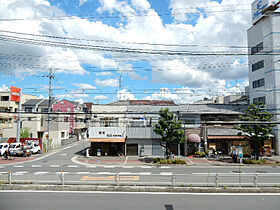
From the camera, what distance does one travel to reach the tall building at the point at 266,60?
28.7 m

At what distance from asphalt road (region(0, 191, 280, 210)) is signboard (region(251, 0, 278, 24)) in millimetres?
28457

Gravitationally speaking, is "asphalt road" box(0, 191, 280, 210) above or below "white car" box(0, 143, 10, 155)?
above

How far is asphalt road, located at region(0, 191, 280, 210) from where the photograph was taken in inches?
353

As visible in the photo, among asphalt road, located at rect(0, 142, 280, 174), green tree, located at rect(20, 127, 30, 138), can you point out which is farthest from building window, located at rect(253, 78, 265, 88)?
green tree, located at rect(20, 127, 30, 138)

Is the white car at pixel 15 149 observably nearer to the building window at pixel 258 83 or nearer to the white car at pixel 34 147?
the white car at pixel 34 147

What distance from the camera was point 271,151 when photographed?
95.3ft

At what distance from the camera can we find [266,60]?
30.0m

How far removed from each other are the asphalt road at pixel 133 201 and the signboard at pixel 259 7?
93.4ft

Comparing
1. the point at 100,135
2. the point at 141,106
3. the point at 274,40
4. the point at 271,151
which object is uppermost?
the point at 274,40

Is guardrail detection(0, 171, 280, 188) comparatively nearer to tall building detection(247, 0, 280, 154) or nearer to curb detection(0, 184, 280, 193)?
curb detection(0, 184, 280, 193)

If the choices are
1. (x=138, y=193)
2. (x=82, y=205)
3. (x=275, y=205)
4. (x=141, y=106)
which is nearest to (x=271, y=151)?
(x=141, y=106)

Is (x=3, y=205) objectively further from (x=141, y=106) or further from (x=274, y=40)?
(x=274, y=40)

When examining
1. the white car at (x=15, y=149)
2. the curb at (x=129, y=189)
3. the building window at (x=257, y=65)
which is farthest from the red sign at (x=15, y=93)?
the building window at (x=257, y=65)

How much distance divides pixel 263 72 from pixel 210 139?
13.5 m
